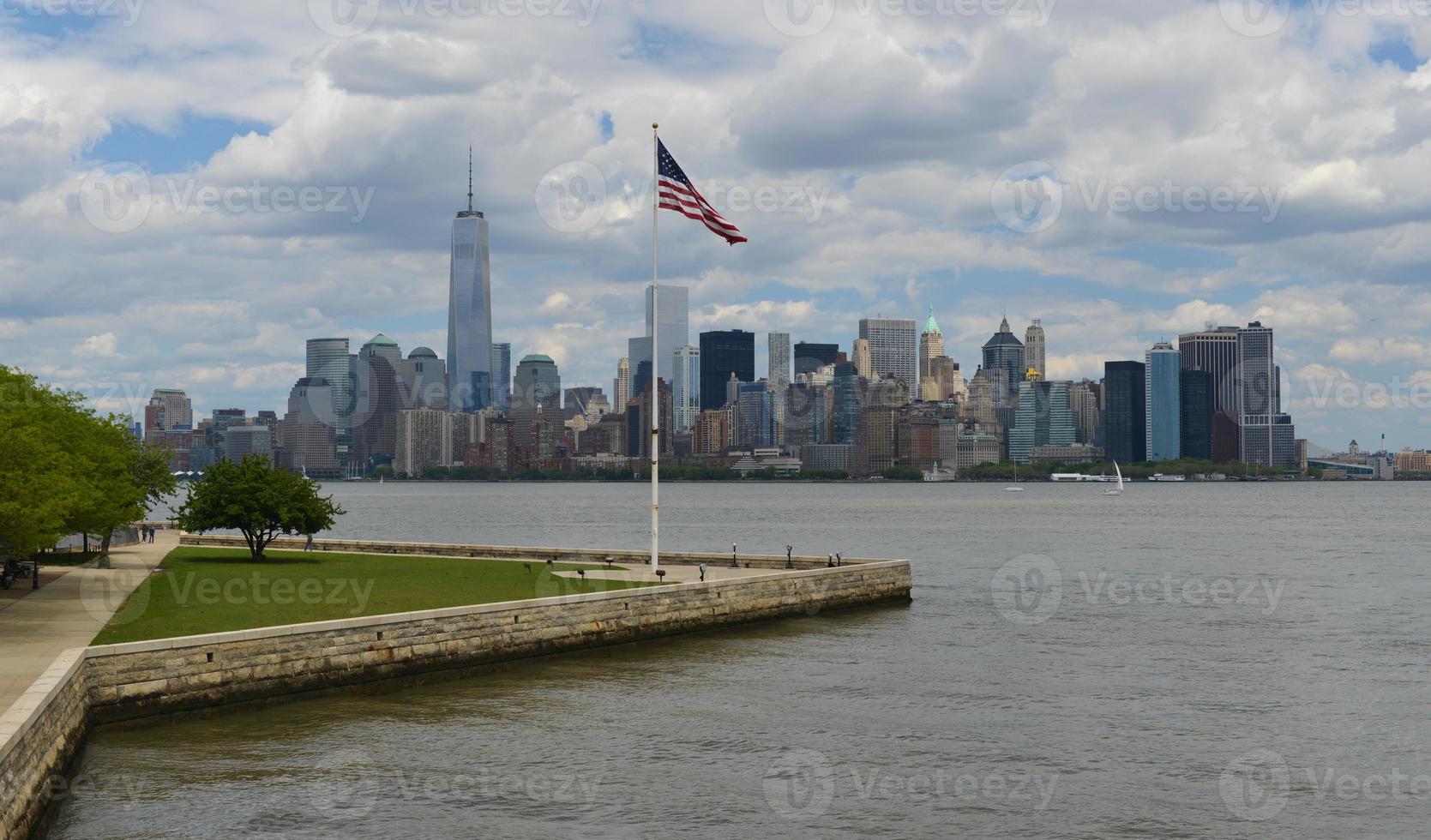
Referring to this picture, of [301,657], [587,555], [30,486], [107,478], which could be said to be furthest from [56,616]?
[587,555]

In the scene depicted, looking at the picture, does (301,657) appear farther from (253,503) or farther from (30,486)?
(253,503)

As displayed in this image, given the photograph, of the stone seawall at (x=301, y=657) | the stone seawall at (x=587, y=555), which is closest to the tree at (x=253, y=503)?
the stone seawall at (x=587, y=555)

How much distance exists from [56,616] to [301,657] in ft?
28.1

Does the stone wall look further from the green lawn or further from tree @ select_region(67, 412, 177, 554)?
tree @ select_region(67, 412, 177, 554)

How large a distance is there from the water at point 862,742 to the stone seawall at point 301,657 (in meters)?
0.66

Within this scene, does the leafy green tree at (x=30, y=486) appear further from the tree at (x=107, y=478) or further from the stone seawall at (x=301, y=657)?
the stone seawall at (x=301, y=657)

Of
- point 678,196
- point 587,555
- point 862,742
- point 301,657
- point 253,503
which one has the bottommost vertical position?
point 862,742

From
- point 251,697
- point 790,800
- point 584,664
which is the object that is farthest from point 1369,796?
point 251,697

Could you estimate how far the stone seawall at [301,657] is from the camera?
20.6 meters

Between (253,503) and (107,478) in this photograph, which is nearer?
(107,478)

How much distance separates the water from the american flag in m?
12.6

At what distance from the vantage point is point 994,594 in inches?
2234

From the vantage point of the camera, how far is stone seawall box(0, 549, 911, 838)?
20.6 metres

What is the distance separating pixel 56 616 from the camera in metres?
33.4
